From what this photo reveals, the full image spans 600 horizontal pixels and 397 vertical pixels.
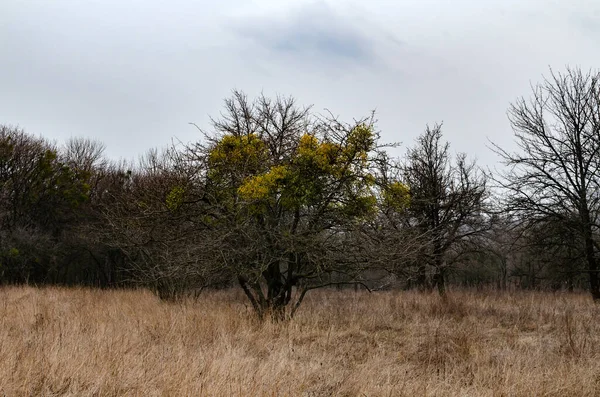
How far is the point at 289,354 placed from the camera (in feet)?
20.5

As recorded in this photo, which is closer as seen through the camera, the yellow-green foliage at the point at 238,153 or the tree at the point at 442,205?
the yellow-green foliage at the point at 238,153

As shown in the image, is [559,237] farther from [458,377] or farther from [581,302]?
[458,377]

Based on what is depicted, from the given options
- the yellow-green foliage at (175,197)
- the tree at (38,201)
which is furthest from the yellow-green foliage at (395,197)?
the tree at (38,201)

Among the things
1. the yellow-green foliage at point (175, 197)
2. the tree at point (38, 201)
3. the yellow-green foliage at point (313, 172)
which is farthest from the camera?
the tree at point (38, 201)

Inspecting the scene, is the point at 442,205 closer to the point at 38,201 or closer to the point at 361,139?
the point at 361,139

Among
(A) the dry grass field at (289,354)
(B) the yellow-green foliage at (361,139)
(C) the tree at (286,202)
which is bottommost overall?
(A) the dry grass field at (289,354)

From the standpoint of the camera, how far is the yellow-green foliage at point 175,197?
8641mm

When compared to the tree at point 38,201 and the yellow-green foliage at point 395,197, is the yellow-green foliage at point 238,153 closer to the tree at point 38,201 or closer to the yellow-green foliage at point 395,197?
the yellow-green foliage at point 395,197

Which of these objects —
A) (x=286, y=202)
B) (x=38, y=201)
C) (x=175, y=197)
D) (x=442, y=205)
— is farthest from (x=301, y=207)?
(x=38, y=201)

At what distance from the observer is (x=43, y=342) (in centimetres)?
589

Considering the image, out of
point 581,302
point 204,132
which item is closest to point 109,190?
point 204,132

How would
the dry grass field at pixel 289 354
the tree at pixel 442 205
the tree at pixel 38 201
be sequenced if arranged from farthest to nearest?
the tree at pixel 38 201 → the tree at pixel 442 205 → the dry grass field at pixel 289 354

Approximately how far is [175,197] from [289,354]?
4.00 metres

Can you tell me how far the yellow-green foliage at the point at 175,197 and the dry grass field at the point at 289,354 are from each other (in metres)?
2.11
